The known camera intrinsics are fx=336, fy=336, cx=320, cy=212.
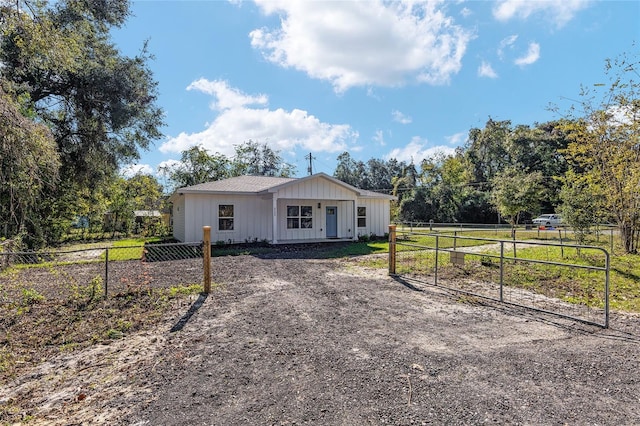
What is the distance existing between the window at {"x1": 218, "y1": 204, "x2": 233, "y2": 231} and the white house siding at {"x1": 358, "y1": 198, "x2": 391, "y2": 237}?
7.10 metres

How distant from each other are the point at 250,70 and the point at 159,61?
4.06 metres

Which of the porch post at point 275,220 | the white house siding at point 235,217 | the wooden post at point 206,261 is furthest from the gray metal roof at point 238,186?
the wooden post at point 206,261

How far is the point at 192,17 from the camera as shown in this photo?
9859 mm

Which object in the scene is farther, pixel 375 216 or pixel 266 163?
pixel 266 163

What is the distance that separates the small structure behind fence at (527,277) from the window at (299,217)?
700cm

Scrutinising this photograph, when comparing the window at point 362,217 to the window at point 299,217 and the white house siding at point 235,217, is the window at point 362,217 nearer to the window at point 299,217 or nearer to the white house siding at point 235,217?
the window at point 299,217

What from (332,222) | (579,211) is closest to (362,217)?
(332,222)

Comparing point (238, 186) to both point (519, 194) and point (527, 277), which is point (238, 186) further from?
point (527, 277)

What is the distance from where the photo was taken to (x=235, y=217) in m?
15.4

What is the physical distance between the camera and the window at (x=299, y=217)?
16.6 meters

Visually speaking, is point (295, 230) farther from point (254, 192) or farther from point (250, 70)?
point (250, 70)

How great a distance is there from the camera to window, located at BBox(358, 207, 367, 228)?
18.7m

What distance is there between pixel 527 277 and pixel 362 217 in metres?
11.3

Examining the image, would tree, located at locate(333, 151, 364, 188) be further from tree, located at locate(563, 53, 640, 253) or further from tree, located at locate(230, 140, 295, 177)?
tree, located at locate(563, 53, 640, 253)
